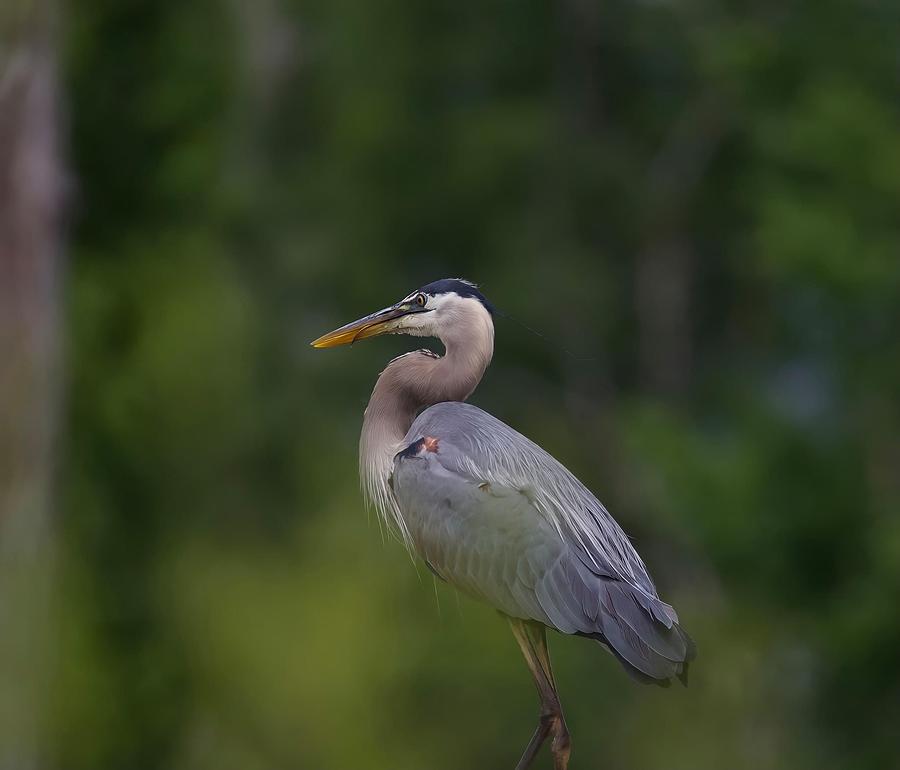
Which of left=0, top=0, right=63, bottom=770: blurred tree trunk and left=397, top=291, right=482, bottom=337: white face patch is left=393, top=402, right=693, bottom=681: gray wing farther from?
left=0, top=0, right=63, bottom=770: blurred tree trunk

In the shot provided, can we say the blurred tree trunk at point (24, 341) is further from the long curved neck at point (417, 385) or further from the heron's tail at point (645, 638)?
the heron's tail at point (645, 638)

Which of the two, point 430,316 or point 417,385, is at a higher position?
point 430,316

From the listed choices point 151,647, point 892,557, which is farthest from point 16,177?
point 892,557

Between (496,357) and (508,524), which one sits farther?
(496,357)

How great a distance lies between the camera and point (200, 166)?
9.25 meters

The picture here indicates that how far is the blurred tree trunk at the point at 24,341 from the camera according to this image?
22.5ft

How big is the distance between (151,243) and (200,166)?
56 cm

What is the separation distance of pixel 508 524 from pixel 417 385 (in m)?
0.36

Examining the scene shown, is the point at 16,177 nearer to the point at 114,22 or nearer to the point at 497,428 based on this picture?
the point at 114,22

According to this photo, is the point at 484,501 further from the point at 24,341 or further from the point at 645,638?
the point at 24,341

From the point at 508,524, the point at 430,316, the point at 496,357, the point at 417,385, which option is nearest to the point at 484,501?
the point at 508,524

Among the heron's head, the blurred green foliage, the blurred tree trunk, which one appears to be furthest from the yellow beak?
the blurred tree trunk

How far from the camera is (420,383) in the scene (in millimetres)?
3451

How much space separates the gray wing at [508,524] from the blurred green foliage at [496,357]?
2.02 metres
